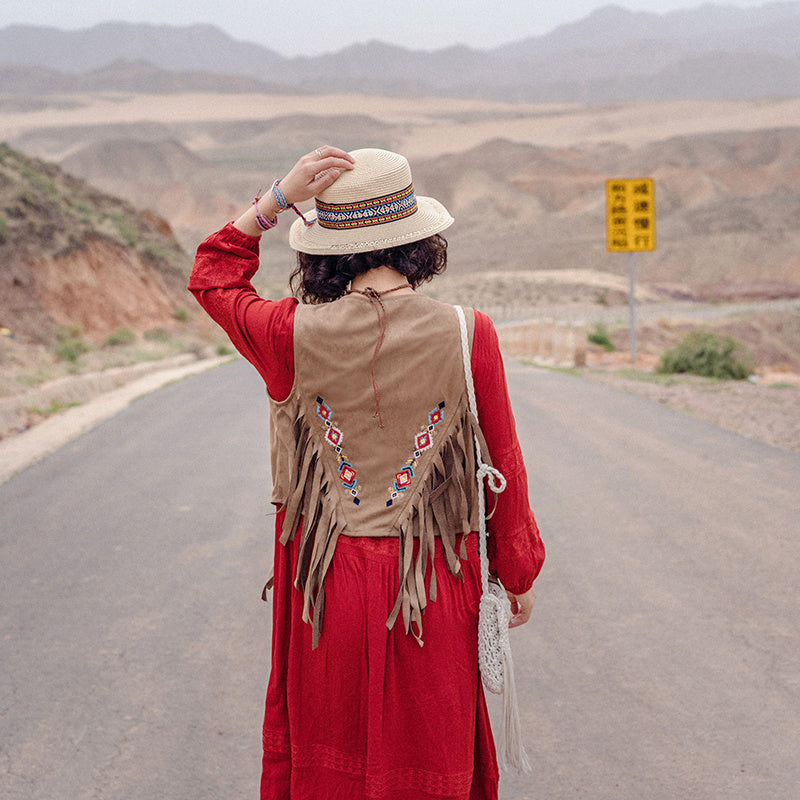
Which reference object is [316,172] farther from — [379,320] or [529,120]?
[529,120]

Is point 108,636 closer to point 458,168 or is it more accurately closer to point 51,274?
point 51,274

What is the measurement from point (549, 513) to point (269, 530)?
206 centimetres

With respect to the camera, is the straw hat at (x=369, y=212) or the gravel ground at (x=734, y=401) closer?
the straw hat at (x=369, y=212)

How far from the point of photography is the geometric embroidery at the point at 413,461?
89.6 inches

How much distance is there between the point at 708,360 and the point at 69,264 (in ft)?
64.8

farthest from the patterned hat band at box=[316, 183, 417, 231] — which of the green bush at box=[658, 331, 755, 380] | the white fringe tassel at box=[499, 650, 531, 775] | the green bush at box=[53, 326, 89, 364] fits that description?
the green bush at box=[53, 326, 89, 364]

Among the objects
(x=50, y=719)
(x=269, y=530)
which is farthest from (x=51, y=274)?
(x=50, y=719)

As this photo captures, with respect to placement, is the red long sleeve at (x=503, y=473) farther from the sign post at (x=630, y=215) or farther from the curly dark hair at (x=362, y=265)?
the sign post at (x=630, y=215)

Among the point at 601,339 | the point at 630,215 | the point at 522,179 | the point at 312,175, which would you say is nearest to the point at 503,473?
the point at 312,175

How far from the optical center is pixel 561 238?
257 ft

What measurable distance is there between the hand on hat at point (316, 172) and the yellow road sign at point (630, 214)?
57.6 ft

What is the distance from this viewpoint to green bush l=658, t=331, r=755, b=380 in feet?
58.9

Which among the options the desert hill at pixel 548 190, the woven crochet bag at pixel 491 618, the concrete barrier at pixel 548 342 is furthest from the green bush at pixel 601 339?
the desert hill at pixel 548 190

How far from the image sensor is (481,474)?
2244mm
